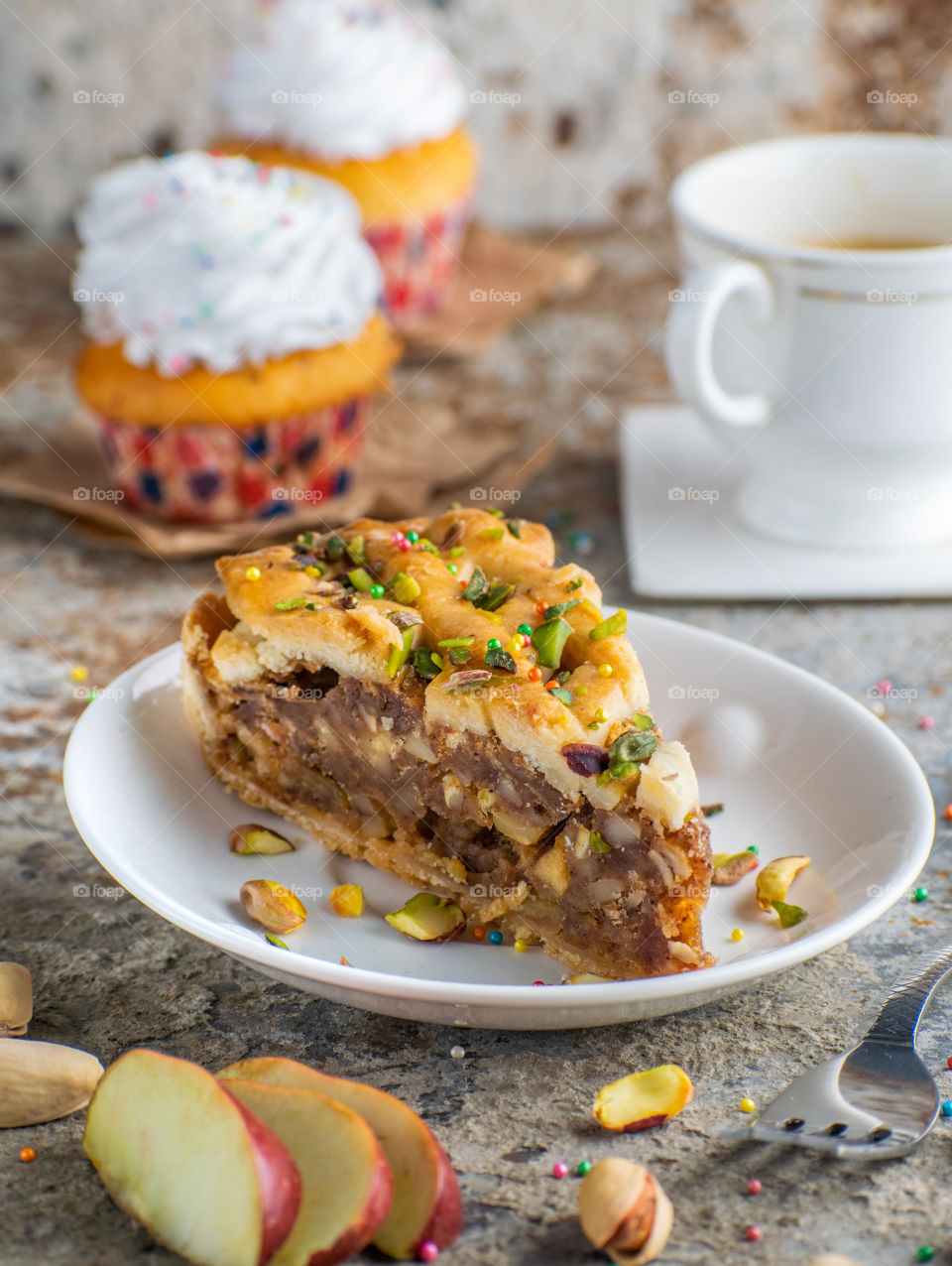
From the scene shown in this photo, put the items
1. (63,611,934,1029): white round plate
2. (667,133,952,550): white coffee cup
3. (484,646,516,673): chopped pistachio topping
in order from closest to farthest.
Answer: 1. (63,611,934,1029): white round plate
2. (484,646,516,673): chopped pistachio topping
3. (667,133,952,550): white coffee cup

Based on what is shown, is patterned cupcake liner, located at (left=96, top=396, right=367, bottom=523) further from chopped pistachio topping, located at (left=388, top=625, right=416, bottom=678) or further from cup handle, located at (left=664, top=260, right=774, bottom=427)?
chopped pistachio topping, located at (left=388, top=625, right=416, bottom=678)

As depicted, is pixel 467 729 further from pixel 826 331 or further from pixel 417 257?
pixel 417 257

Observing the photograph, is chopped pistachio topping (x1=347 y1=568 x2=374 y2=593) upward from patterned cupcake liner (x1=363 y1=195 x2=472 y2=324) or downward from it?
upward

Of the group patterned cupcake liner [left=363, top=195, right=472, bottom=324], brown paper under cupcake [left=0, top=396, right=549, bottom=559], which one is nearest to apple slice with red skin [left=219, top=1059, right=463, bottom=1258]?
brown paper under cupcake [left=0, top=396, right=549, bottom=559]

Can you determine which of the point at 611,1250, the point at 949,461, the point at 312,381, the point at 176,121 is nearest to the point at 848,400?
the point at 949,461

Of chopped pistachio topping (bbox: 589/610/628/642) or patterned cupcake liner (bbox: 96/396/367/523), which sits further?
patterned cupcake liner (bbox: 96/396/367/523)

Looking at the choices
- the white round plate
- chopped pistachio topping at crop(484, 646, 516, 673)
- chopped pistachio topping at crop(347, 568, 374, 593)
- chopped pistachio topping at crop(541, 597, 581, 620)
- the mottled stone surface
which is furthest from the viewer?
the mottled stone surface
